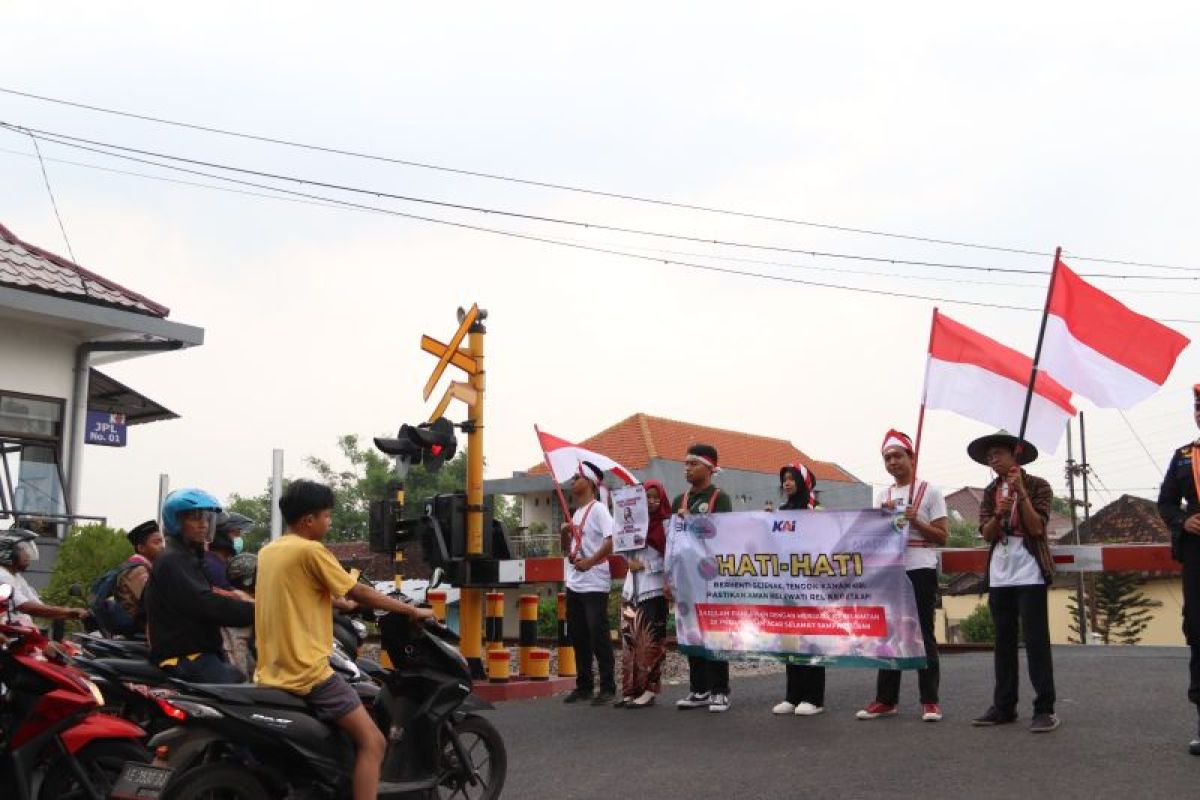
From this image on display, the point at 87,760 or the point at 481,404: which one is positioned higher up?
the point at 481,404

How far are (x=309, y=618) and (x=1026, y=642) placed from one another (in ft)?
16.2

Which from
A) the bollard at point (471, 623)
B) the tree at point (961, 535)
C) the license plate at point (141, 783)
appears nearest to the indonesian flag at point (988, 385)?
the bollard at point (471, 623)

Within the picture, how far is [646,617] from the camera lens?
1126 cm

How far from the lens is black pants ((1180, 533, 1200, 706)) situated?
7996mm

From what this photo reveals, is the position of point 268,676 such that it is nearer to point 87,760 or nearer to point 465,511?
point 87,760

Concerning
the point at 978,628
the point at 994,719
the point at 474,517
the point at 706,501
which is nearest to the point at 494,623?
the point at 474,517

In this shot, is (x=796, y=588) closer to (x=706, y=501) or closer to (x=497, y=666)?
(x=706, y=501)

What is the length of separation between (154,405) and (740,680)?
13299mm

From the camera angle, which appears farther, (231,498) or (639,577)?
(231,498)

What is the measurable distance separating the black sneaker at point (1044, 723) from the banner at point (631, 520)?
352 centimetres

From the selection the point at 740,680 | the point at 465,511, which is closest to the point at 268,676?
the point at 465,511

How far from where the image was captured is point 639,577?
37.4 ft

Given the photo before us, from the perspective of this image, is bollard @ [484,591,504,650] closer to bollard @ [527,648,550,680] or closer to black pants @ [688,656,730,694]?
bollard @ [527,648,550,680]

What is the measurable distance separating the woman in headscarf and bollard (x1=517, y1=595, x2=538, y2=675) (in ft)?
7.83
